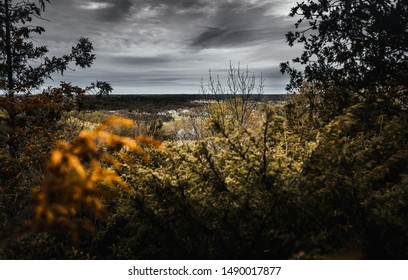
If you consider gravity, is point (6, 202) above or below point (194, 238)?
below

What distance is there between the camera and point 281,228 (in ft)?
7.68

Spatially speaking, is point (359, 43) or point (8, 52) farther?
point (8, 52)

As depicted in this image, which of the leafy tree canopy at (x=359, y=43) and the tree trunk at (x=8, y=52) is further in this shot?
the tree trunk at (x=8, y=52)

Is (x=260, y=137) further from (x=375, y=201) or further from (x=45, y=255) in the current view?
(x=45, y=255)

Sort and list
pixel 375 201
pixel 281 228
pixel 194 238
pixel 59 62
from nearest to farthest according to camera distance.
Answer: pixel 375 201 < pixel 281 228 < pixel 194 238 < pixel 59 62

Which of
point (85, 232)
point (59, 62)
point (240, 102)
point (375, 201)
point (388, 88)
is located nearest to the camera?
point (375, 201)

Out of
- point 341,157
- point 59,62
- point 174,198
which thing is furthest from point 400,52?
point 59,62

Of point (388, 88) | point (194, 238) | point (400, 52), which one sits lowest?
point (194, 238)

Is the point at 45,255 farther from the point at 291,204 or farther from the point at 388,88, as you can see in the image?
the point at 388,88

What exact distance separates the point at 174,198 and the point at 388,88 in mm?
4498

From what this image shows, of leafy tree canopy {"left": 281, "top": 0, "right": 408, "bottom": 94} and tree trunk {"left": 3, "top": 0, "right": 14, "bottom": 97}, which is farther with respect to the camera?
tree trunk {"left": 3, "top": 0, "right": 14, "bottom": 97}

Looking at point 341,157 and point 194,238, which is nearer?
point 341,157

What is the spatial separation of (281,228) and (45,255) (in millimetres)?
3032

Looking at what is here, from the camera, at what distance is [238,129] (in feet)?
7.94
